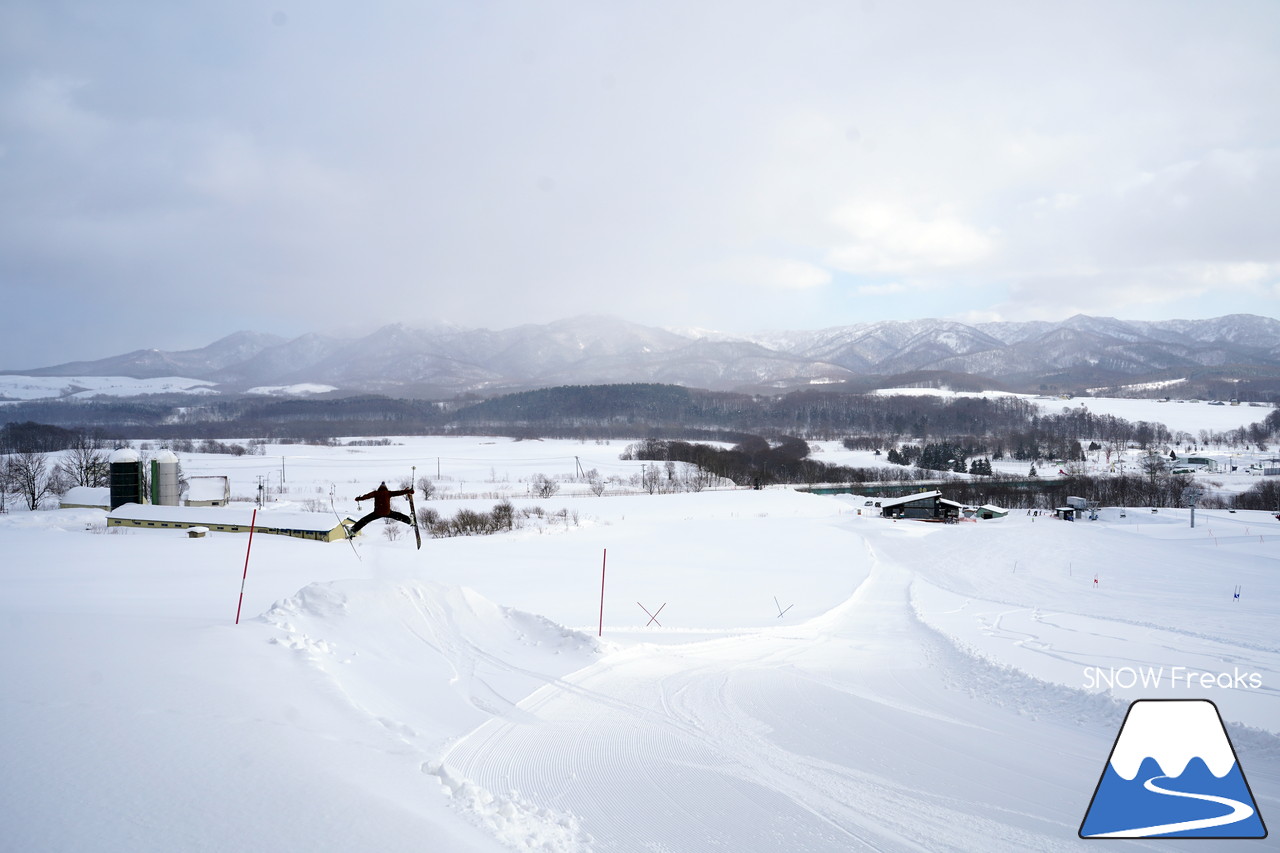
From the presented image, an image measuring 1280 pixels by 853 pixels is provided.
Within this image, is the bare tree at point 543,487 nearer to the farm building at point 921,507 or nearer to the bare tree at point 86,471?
the bare tree at point 86,471

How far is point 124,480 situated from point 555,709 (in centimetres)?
3272

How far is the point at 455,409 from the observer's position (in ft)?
541

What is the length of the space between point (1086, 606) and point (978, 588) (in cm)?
453

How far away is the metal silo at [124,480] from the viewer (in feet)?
96.2

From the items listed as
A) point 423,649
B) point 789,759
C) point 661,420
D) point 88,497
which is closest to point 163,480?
point 88,497

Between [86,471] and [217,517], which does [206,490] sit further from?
[86,471]

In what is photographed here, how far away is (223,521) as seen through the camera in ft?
85.9

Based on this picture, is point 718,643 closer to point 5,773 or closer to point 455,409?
point 5,773

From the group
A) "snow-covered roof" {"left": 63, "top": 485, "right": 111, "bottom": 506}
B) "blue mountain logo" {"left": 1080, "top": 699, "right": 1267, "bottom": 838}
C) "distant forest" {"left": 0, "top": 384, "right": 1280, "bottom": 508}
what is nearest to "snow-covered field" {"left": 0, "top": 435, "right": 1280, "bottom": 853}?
"blue mountain logo" {"left": 1080, "top": 699, "right": 1267, "bottom": 838}

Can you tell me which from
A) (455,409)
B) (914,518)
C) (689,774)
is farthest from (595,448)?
(689,774)

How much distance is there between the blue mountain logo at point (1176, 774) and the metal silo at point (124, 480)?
1476 inches

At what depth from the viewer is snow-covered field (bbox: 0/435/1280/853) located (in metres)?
4.05

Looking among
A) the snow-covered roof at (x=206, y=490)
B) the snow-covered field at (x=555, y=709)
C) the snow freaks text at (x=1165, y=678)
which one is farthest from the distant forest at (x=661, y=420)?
the snow freaks text at (x=1165, y=678)

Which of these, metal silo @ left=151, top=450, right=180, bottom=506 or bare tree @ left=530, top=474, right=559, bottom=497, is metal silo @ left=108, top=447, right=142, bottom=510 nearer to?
metal silo @ left=151, top=450, right=180, bottom=506
